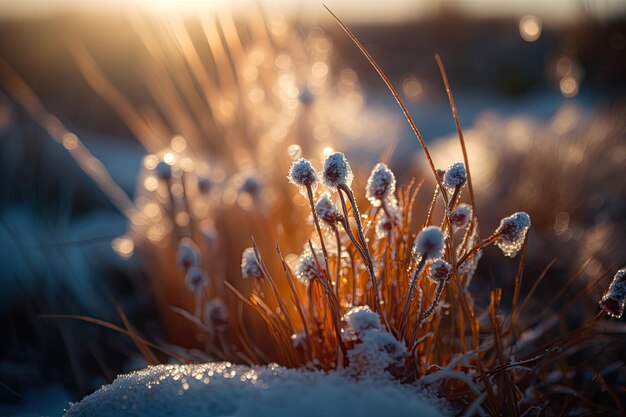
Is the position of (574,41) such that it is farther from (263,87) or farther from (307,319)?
(307,319)

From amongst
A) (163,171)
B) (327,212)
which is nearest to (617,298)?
(327,212)

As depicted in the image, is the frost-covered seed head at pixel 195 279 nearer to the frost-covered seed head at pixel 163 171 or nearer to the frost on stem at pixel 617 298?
the frost-covered seed head at pixel 163 171

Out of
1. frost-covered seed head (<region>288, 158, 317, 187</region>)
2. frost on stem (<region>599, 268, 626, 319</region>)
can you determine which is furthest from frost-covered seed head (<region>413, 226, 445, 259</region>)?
frost on stem (<region>599, 268, 626, 319</region>)

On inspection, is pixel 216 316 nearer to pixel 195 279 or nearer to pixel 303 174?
pixel 195 279

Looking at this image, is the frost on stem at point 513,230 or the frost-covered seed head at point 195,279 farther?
the frost-covered seed head at point 195,279

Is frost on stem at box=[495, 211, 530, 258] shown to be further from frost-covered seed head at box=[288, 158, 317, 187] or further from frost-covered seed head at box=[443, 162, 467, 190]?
frost-covered seed head at box=[288, 158, 317, 187]

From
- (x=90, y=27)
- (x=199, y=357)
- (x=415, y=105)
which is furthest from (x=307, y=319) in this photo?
(x=90, y=27)

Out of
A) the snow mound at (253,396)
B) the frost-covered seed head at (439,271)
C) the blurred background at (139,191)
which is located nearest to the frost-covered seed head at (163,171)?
the blurred background at (139,191)
